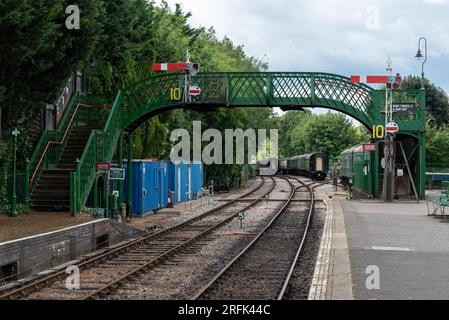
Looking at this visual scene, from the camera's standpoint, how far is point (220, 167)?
47500 mm

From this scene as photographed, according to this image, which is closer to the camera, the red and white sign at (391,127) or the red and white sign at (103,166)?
the red and white sign at (103,166)

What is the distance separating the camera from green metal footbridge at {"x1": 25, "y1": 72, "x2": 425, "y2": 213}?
19234 millimetres

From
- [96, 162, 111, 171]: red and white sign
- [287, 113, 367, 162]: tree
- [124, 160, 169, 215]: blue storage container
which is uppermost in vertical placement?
[287, 113, 367, 162]: tree

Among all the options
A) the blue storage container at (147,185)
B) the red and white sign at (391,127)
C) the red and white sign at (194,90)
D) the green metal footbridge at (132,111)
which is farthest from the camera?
the red and white sign at (391,127)

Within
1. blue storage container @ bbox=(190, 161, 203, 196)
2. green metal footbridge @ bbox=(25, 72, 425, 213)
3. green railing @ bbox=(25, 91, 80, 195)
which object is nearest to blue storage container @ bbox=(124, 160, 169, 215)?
green metal footbridge @ bbox=(25, 72, 425, 213)

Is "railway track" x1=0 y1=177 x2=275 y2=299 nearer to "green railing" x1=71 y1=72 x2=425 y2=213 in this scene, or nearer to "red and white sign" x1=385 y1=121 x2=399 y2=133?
"green railing" x1=71 y1=72 x2=425 y2=213

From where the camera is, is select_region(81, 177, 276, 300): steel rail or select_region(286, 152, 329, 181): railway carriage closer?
select_region(81, 177, 276, 300): steel rail

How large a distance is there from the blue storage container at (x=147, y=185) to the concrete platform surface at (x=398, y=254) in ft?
25.9

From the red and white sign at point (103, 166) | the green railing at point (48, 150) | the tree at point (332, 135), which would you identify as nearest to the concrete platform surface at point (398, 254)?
the red and white sign at point (103, 166)

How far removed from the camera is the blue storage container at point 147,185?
25.0 meters

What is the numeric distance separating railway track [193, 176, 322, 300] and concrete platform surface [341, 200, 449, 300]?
4.41ft

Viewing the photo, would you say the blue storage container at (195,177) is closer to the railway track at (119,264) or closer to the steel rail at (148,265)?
the railway track at (119,264)

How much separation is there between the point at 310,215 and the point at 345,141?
226ft
